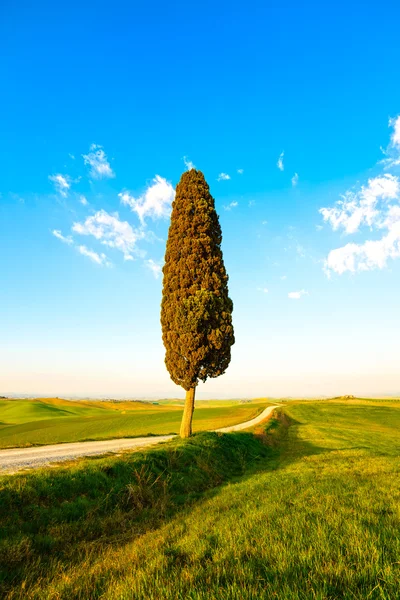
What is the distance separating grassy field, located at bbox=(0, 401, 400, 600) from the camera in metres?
3.69

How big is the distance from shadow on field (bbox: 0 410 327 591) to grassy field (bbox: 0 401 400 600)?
0.10 feet

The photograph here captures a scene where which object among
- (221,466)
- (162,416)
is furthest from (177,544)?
(162,416)

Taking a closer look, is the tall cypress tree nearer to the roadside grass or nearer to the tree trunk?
the tree trunk

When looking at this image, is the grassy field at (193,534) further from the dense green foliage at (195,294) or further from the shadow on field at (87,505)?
the dense green foliage at (195,294)

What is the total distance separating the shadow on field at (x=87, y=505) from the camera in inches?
231

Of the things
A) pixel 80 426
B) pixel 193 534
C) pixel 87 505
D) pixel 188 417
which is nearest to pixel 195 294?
pixel 188 417

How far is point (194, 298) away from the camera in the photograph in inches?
796

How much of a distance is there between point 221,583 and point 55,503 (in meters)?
6.08

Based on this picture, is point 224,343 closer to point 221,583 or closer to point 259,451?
point 259,451

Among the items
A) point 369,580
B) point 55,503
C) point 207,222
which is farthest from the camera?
point 207,222

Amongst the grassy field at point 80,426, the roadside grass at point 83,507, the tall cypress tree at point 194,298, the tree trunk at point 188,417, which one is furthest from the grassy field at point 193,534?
the grassy field at point 80,426

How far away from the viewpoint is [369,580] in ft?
11.3

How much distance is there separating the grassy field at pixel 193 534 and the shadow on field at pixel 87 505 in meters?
0.03

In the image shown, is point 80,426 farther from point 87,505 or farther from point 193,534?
point 193,534
